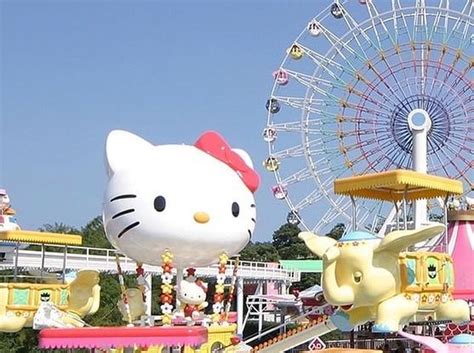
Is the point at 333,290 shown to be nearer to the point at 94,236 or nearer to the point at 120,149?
A: the point at 120,149

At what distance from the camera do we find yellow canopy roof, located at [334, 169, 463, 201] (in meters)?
14.5

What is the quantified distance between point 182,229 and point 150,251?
73cm

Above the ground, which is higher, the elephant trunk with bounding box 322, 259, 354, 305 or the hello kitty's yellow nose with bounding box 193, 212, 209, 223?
the hello kitty's yellow nose with bounding box 193, 212, 209, 223

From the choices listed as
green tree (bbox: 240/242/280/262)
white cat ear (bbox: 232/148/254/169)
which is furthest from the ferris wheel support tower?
green tree (bbox: 240/242/280/262)

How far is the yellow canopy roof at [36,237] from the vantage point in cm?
1777

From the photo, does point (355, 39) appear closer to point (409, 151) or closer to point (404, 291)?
point (409, 151)

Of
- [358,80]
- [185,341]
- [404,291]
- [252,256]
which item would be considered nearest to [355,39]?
[358,80]

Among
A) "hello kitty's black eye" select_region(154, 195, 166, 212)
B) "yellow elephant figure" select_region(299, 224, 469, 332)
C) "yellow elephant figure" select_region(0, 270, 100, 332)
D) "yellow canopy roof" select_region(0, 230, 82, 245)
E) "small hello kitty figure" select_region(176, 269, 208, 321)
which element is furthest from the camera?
"yellow canopy roof" select_region(0, 230, 82, 245)

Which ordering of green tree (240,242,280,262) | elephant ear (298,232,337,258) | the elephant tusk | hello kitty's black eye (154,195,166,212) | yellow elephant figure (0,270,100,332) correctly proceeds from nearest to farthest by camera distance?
hello kitty's black eye (154,195,166,212) → the elephant tusk → elephant ear (298,232,337,258) → yellow elephant figure (0,270,100,332) → green tree (240,242,280,262)

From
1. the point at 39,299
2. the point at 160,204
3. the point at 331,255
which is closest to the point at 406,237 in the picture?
the point at 331,255

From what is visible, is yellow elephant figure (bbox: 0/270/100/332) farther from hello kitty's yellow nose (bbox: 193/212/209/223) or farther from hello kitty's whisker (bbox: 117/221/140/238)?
hello kitty's yellow nose (bbox: 193/212/209/223)

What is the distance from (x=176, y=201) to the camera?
12.8 metres

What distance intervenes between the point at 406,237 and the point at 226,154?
9.91 feet

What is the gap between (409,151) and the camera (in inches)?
1022
